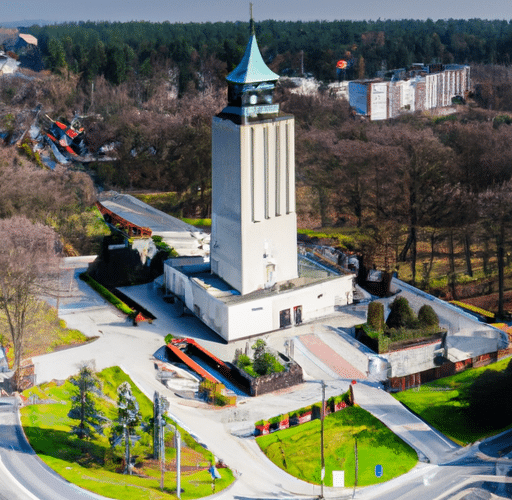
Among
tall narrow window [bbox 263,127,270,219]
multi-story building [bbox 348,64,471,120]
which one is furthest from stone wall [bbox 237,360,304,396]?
multi-story building [bbox 348,64,471,120]

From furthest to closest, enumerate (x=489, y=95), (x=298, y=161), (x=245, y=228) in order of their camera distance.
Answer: (x=489, y=95), (x=298, y=161), (x=245, y=228)

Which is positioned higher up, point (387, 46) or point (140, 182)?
point (387, 46)

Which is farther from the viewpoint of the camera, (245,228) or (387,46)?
(387,46)

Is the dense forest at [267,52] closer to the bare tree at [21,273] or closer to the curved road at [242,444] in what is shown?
the bare tree at [21,273]

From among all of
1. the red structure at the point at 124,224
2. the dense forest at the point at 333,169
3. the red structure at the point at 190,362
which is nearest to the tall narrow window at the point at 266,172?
the red structure at the point at 190,362

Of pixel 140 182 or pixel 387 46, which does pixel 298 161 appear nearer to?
pixel 140 182

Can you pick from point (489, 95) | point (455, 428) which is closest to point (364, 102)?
point (489, 95)

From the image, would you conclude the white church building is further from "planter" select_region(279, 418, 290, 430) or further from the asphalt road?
the asphalt road
